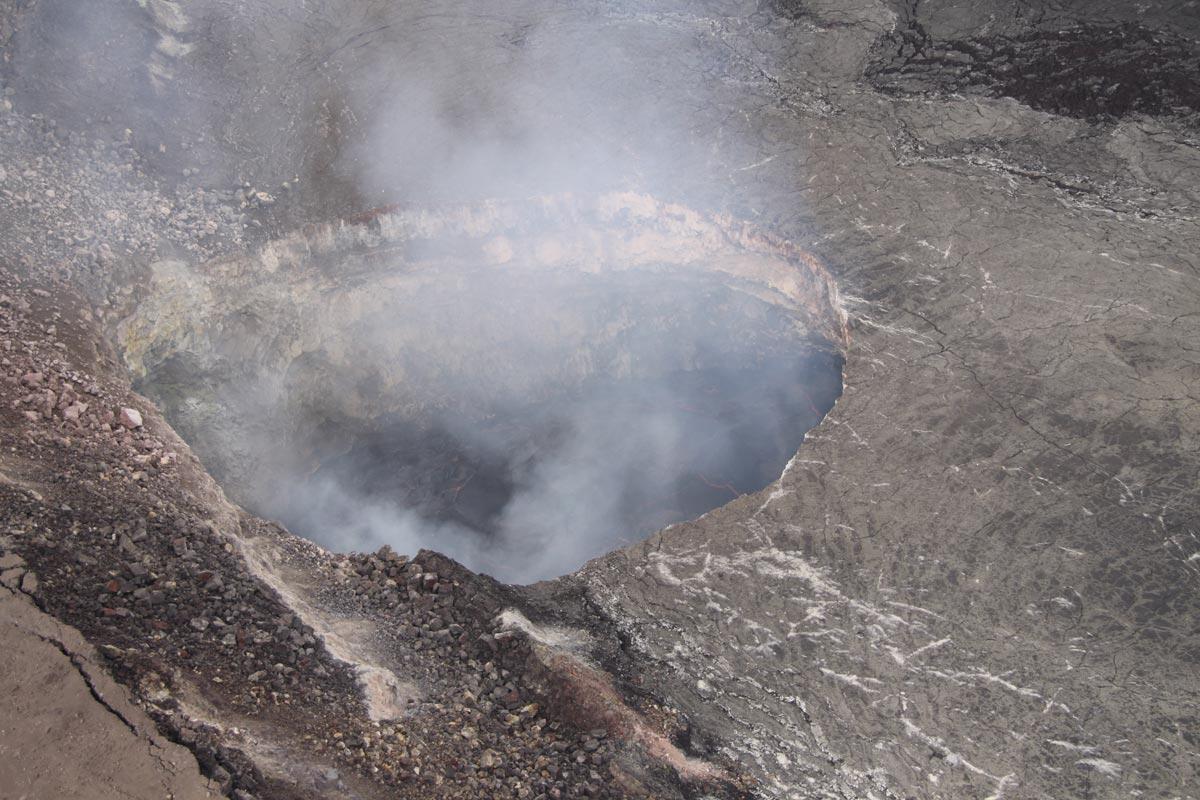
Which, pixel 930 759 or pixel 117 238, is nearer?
pixel 930 759

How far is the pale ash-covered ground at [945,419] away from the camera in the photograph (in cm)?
789

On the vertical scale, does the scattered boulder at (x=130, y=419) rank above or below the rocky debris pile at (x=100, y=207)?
below

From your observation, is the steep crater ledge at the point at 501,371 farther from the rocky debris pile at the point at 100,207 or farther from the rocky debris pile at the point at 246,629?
the rocky debris pile at the point at 246,629

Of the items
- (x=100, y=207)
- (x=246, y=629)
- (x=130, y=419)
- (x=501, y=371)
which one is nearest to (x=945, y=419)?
(x=246, y=629)

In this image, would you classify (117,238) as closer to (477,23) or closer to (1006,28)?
(477,23)

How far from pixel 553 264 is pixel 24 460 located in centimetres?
789

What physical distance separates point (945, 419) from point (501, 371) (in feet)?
24.2

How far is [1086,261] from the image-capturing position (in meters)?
11.5

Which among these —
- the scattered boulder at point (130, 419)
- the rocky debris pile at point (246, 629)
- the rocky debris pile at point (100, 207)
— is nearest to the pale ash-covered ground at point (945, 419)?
the rocky debris pile at point (100, 207)

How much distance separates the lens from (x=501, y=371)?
49.9 ft

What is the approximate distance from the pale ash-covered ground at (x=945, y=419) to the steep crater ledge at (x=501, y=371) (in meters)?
1.26

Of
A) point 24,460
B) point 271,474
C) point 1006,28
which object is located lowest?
point 271,474

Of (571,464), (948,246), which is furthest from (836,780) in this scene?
(571,464)

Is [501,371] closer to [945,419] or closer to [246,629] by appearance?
[945,419]
